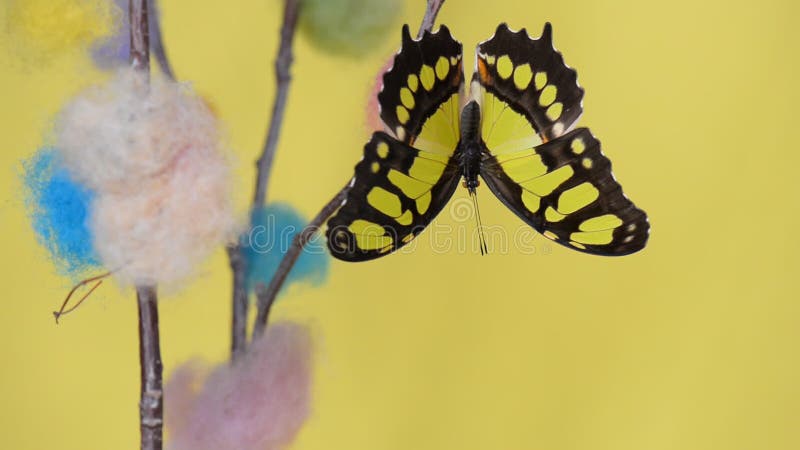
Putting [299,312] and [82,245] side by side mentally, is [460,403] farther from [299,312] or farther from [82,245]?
[82,245]

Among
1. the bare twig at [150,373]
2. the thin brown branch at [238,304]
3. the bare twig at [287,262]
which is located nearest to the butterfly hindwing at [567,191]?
the bare twig at [287,262]

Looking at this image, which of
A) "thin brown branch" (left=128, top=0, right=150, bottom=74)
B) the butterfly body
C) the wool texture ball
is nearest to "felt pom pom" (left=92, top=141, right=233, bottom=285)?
the wool texture ball

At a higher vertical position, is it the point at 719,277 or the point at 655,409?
the point at 719,277

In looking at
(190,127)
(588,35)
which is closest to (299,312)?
(190,127)

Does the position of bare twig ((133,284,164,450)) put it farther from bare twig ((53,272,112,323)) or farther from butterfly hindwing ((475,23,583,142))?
butterfly hindwing ((475,23,583,142))

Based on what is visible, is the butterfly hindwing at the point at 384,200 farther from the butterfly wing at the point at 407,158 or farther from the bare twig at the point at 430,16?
the bare twig at the point at 430,16

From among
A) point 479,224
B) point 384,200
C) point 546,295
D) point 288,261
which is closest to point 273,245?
point 288,261
